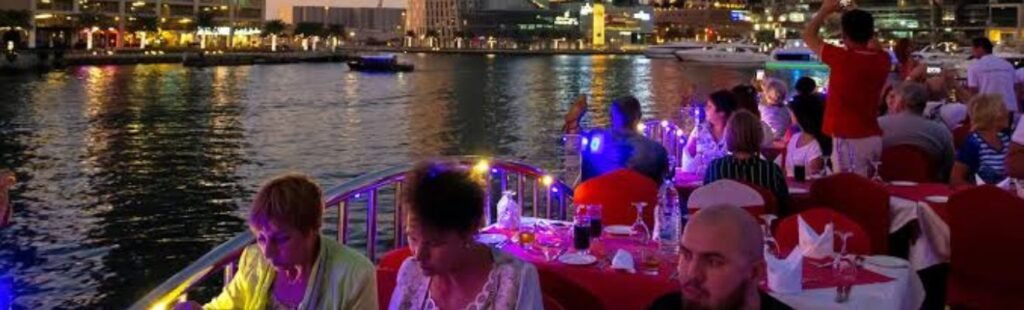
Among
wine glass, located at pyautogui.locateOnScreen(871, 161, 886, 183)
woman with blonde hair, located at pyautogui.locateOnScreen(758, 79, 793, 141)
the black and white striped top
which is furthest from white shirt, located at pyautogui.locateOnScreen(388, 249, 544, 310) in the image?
woman with blonde hair, located at pyautogui.locateOnScreen(758, 79, 793, 141)

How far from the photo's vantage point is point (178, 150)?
29172 mm

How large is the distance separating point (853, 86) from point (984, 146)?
3.91 feet

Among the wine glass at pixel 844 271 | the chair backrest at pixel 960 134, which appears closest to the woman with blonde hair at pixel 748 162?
the wine glass at pixel 844 271

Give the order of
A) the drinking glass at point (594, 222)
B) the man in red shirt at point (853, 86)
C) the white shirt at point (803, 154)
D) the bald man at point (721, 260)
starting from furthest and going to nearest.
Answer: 1. the white shirt at point (803, 154)
2. the man in red shirt at point (853, 86)
3. the drinking glass at point (594, 222)
4. the bald man at point (721, 260)

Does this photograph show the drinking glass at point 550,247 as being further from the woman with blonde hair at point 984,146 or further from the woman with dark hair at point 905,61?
the woman with dark hair at point 905,61

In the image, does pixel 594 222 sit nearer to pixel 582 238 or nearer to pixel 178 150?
pixel 582 238

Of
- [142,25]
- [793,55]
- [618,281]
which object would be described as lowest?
[618,281]

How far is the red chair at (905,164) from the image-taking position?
776 centimetres

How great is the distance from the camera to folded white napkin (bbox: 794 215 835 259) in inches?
186

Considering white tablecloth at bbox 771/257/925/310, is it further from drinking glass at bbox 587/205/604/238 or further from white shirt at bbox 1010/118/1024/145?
white shirt at bbox 1010/118/1024/145

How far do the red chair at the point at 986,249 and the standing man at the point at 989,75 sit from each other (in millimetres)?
5965

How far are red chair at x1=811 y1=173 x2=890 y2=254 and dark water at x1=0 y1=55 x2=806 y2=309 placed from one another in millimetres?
6425

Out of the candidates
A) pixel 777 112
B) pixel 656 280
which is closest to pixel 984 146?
pixel 777 112

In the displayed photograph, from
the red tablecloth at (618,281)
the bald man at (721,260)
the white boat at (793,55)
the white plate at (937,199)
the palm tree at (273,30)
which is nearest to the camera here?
the bald man at (721,260)
